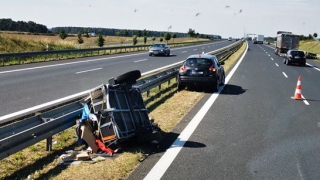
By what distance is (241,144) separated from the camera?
7.15 meters

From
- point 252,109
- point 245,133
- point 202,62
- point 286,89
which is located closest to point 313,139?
point 245,133

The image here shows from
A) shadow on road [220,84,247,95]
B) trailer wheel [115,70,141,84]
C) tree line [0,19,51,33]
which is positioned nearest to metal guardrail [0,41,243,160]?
trailer wheel [115,70,141,84]

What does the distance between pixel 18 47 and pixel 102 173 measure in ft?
107

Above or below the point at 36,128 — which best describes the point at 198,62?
above

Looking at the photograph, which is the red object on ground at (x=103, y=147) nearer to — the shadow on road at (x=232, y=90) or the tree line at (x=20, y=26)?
the shadow on road at (x=232, y=90)

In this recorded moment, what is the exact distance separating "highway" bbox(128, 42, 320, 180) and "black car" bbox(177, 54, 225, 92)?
→ 205cm

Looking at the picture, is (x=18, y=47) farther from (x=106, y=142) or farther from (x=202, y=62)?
(x=106, y=142)

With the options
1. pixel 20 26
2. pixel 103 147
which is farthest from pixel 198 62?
pixel 20 26

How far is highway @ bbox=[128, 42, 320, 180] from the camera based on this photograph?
555cm

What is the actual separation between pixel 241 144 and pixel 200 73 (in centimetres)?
758

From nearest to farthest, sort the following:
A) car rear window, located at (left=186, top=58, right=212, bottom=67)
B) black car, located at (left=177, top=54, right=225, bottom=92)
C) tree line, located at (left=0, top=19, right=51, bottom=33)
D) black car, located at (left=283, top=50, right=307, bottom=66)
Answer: black car, located at (left=177, top=54, right=225, bottom=92) < car rear window, located at (left=186, top=58, right=212, bottom=67) < black car, located at (left=283, top=50, right=307, bottom=66) < tree line, located at (left=0, top=19, right=51, bottom=33)

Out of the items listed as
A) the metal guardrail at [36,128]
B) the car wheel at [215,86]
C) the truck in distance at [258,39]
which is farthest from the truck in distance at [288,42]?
the truck in distance at [258,39]

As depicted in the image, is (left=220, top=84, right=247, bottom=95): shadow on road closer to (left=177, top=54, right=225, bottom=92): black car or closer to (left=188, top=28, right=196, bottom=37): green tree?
(left=177, top=54, right=225, bottom=92): black car

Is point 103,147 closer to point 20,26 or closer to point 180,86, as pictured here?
point 180,86
